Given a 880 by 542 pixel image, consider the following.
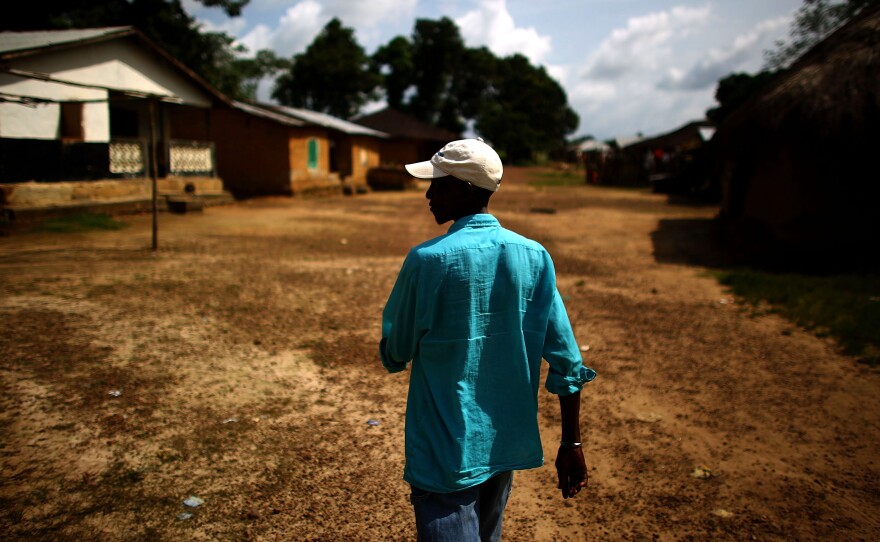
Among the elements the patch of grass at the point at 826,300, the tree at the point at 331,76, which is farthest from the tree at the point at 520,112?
the patch of grass at the point at 826,300

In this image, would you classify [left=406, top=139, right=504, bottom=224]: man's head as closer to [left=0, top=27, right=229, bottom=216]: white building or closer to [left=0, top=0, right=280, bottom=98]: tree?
[left=0, top=27, right=229, bottom=216]: white building

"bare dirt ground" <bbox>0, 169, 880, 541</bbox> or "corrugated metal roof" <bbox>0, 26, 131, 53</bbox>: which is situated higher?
"corrugated metal roof" <bbox>0, 26, 131, 53</bbox>

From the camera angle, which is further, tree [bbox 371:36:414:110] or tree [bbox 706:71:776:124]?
tree [bbox 371:36:414:110]

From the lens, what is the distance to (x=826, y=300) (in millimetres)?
7098

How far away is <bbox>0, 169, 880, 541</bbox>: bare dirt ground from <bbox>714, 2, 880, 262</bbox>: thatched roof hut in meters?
2.64

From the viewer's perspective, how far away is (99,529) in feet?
8.89

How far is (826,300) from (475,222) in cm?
706

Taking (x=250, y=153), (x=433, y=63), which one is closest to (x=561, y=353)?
(x=250, y=153)

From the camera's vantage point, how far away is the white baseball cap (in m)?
1.68

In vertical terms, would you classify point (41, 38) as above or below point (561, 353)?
above

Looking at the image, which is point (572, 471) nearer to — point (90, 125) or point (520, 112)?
point (90, 125)

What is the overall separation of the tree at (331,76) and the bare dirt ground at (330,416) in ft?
123

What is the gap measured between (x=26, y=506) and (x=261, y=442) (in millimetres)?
1183

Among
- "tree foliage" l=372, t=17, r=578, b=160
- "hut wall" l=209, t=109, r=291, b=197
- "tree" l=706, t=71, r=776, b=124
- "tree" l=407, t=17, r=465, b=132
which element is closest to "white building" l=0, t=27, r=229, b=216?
"hut wall" l=209, t=109, r=291, b=197
